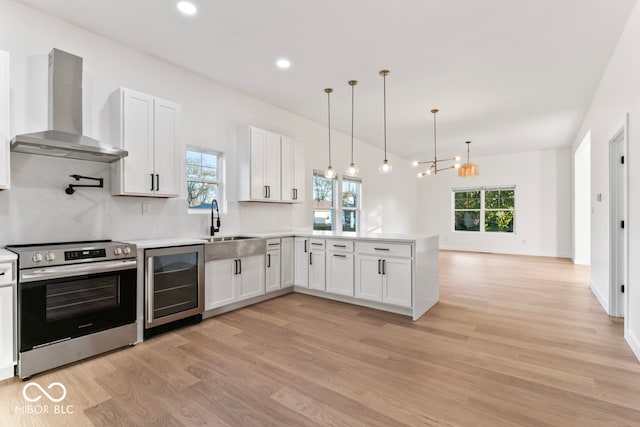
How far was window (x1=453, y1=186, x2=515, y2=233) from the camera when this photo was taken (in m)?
9.28

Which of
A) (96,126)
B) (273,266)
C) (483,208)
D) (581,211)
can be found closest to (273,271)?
(273,266)

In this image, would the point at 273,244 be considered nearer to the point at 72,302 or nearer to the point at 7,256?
the point at 72,302

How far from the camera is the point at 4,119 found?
2.37m

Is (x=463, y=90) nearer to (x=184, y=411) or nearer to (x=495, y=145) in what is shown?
(x=495, y=145)

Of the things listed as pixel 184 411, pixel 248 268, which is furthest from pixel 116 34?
pixel 184 411

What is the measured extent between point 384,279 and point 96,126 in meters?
3.50

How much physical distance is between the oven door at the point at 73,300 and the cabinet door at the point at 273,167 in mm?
2247

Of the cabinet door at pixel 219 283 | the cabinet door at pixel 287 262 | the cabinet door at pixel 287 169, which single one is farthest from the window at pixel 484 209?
Result: the cabinet door at pixel 219 283

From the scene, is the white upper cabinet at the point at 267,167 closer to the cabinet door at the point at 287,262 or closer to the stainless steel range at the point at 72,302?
the cabinet door at the point at 287,262

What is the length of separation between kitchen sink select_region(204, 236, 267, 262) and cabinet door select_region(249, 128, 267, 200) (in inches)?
27.1

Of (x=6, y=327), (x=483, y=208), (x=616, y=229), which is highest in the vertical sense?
(x=483, y=208)

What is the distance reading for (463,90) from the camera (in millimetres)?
4594

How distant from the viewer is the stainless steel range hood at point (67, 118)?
2.58 meters

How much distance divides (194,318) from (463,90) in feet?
15.6
